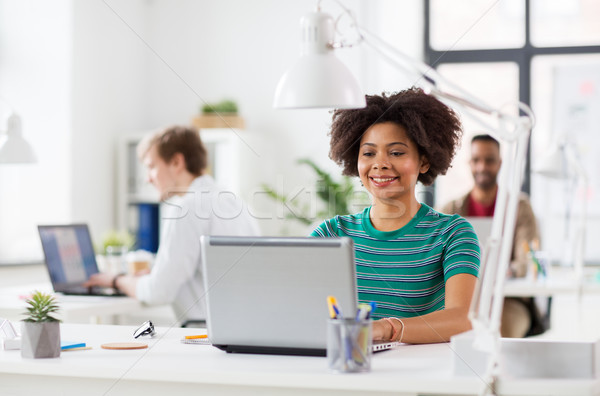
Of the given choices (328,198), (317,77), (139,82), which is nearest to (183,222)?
(317,77)

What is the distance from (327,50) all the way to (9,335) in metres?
0.99

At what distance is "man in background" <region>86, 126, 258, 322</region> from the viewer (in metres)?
3.10

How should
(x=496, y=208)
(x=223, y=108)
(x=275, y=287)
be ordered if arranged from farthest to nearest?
(x=223, y=108), (x=275, y=287), (x=496, y=208)

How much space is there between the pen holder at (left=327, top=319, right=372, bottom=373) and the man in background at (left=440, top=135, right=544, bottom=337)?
2.76 m

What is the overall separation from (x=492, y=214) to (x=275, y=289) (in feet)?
9.21

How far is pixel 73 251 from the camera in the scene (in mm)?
3512

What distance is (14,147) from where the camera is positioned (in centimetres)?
323

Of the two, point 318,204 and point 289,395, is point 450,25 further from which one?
point 289,395

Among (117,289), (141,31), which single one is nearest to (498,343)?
(117,289)

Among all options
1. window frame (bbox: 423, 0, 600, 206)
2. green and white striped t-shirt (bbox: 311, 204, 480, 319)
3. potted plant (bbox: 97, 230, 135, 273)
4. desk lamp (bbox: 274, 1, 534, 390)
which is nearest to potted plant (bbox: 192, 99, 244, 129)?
window frame (bbox: 423, 0, 600, 206)

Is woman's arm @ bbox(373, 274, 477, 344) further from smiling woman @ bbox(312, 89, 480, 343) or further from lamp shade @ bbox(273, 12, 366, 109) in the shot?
lamp shade @ bbox(273, 12, 366, 109)

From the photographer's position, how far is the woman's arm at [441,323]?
1829 millimetres

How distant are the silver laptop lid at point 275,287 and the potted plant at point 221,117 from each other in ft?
12.7

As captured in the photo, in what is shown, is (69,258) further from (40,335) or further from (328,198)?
(328,198)
